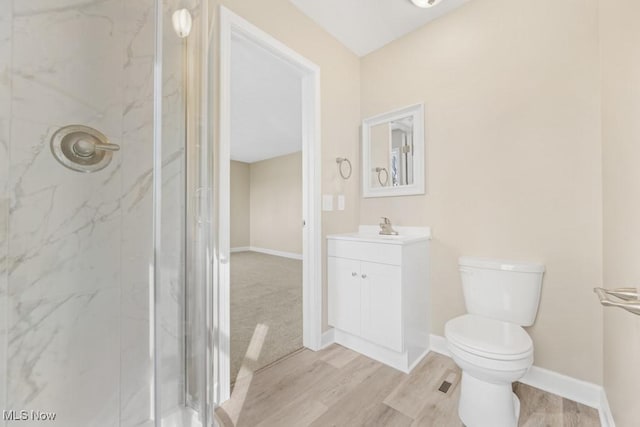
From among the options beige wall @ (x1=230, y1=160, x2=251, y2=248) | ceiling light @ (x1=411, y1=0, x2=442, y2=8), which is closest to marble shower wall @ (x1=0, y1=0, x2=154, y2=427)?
ceiling light @ (x1=411, y1=0, x2=442, y2=8)

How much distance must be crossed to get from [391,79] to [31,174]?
233 cm

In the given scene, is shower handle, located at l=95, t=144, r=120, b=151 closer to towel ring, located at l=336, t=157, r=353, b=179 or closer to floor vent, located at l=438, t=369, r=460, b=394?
towel ring, located at l=336, t=157, r=353, b=179

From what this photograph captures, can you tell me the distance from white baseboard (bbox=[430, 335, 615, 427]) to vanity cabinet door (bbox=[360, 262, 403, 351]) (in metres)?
0.78

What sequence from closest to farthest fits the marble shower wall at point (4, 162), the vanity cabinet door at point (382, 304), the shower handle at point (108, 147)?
the marble shower wall at point (4, 162), the shower handle at point (108, 147), the vanity cabinet door at point (382, 304)

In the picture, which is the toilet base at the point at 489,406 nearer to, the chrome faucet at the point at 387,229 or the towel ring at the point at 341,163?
the chrome faucet at the point at 387,229

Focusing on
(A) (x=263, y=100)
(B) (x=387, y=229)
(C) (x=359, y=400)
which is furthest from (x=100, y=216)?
(A) (x=263, y=100)

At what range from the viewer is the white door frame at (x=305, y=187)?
143 centimetres

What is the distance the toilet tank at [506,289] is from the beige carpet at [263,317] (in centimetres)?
133

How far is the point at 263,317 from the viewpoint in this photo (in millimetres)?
2520

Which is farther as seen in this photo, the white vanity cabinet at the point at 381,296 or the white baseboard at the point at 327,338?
the white baseboard at the point at 327,338

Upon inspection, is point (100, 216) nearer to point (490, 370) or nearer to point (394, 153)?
point (490, 370)

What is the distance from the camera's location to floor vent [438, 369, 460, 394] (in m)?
1.48

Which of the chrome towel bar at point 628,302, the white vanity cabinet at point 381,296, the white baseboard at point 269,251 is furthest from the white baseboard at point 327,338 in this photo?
the white baseboard at point 269,251

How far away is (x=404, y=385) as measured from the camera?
152cm
